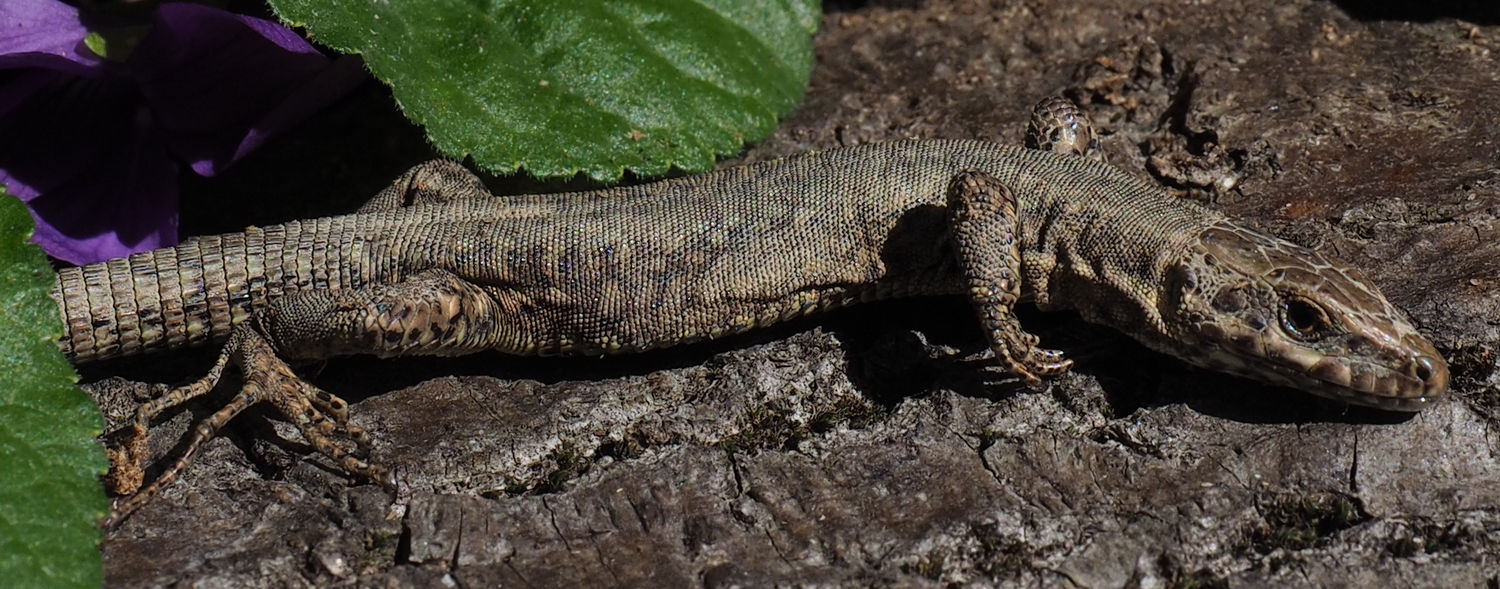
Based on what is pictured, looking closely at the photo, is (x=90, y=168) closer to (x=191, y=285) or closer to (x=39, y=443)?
(x=191, y=285)

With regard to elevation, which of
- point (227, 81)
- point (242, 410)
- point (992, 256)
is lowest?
point (242, 410)

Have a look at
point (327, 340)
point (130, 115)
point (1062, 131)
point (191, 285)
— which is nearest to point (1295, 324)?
point (1062, 131)

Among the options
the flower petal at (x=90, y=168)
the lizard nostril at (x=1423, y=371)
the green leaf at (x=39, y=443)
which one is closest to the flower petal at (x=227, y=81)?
A: the flower petal at (x=90, y=168)

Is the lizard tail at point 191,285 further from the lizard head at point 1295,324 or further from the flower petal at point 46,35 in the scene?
the lizard head at point 1295,324

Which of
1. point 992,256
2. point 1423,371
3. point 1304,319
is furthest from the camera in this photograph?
point 992,256

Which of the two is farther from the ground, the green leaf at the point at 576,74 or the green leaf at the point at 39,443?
the green leaf at the point at 576,74

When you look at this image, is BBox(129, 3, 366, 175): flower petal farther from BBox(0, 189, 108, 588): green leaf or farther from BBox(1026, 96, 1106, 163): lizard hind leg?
BBox(1026, 96, 1106, 163): lizard hind leg
